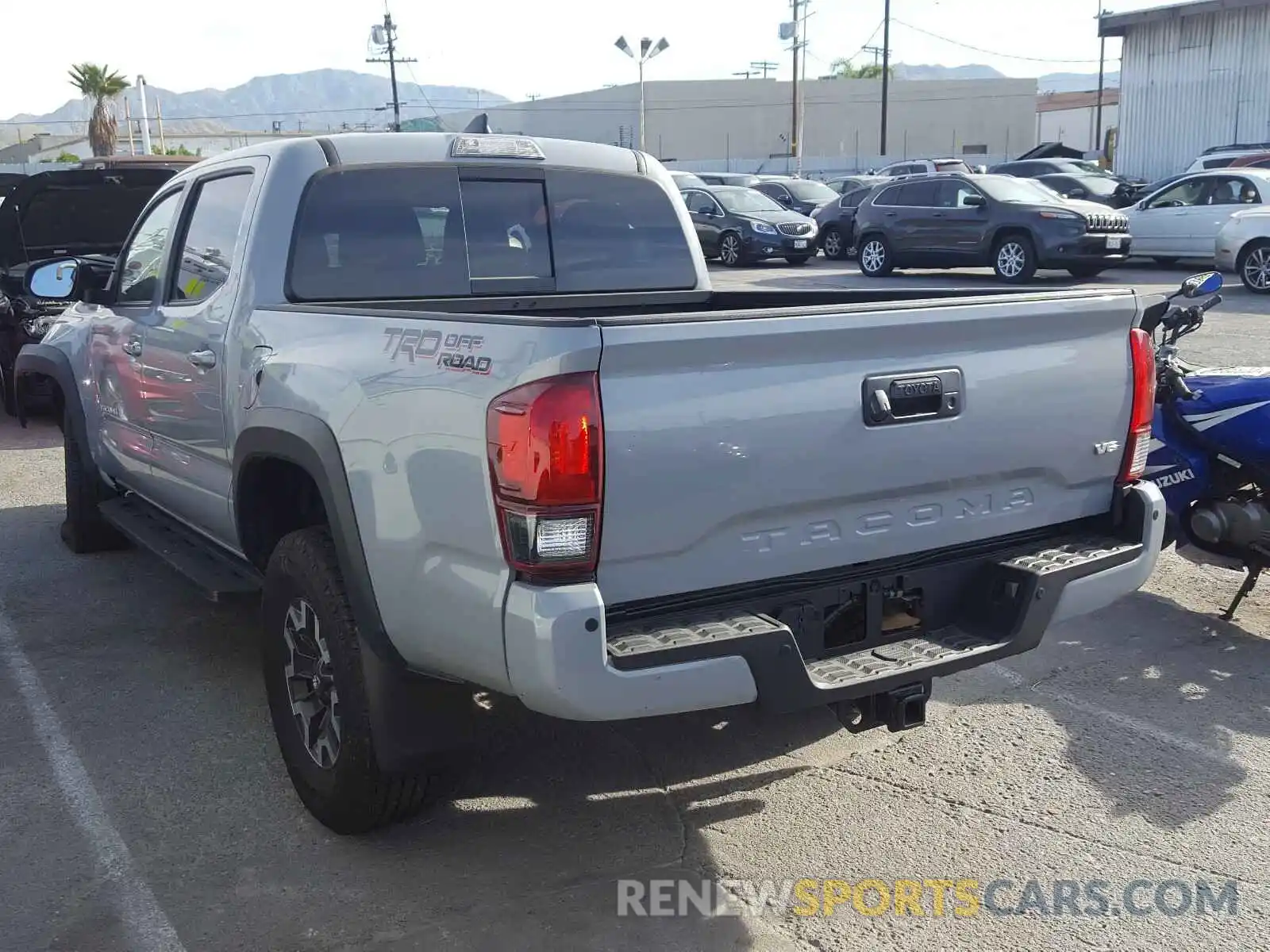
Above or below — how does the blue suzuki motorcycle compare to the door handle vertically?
below

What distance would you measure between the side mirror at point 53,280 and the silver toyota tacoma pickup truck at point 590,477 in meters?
1.66

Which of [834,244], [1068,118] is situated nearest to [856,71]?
[1068,118]

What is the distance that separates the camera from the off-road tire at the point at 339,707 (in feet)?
11.5

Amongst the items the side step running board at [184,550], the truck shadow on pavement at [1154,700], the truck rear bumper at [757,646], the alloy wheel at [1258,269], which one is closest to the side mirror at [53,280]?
the side step running board at [184,550]

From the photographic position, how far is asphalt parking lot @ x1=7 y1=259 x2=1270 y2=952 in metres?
3.33

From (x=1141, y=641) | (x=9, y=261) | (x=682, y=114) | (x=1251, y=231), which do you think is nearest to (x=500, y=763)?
(x=1141, y=641)

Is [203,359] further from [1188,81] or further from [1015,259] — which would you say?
[1188,81]

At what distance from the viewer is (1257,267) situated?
55.0 feet

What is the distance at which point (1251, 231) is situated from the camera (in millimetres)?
16766

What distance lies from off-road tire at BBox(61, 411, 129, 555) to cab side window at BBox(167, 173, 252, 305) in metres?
1.87

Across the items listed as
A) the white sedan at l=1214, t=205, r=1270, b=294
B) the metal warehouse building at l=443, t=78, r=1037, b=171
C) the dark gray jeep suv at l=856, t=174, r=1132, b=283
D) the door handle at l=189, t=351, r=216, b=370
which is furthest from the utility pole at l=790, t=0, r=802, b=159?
the door handle at l=189, t=351, r=216, b=370

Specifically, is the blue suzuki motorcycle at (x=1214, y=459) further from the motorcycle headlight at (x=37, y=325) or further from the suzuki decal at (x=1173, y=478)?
the motorcycle headlight at (x=37, y=325)

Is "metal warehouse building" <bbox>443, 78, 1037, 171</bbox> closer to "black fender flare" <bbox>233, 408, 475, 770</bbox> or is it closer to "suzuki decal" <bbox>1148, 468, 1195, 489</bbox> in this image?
"suzuki decal" <bbox>1148, 468, 1195, 489</bbox>

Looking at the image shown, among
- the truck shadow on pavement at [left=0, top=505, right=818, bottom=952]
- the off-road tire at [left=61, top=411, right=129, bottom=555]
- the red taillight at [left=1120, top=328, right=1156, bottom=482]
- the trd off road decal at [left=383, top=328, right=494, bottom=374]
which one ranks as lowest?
the truck shadow on pavement at [left=0, top=505, right=818, bottom=952]
